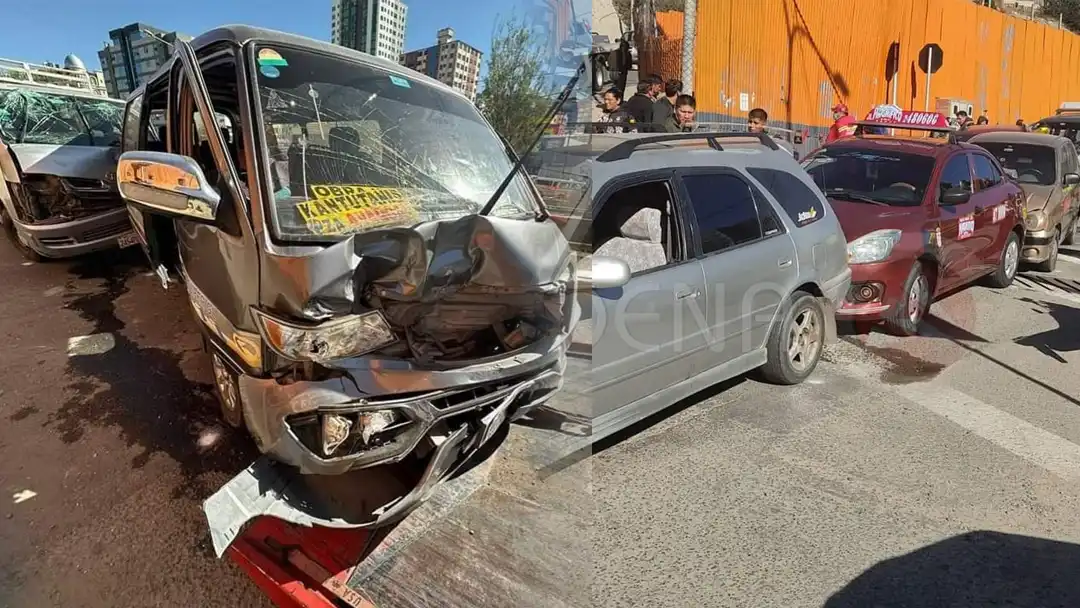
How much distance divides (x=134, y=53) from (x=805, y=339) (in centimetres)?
521

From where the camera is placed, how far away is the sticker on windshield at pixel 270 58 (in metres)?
3.14

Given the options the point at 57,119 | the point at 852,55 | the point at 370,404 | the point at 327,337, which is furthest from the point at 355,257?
the point at 852,55

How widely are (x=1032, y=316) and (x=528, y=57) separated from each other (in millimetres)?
7274

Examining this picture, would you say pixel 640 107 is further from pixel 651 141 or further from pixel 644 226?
pixel 644 226

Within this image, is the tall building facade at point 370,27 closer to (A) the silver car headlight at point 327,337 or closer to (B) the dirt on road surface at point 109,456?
(A) the silver car headlight at point 327,337

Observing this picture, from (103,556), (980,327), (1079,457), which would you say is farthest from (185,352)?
(980,327)

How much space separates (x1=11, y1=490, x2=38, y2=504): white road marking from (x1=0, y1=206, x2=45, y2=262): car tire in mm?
4748

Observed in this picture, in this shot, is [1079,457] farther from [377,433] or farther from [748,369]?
[377,433]

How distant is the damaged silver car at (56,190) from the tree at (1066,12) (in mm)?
57920

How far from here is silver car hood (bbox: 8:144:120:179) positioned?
671 cm

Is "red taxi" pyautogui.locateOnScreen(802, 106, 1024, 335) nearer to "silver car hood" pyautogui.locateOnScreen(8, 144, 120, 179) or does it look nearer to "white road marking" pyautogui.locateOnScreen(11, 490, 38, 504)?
"white road marking" pyautogui.locateOnScreen(11, 490, 38, 504)

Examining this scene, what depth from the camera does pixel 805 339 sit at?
510 centimetres

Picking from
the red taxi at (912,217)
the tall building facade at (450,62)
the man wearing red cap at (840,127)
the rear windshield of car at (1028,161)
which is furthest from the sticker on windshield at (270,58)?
the man wearing red cap at (840,127)

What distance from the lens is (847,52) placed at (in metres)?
19.9
